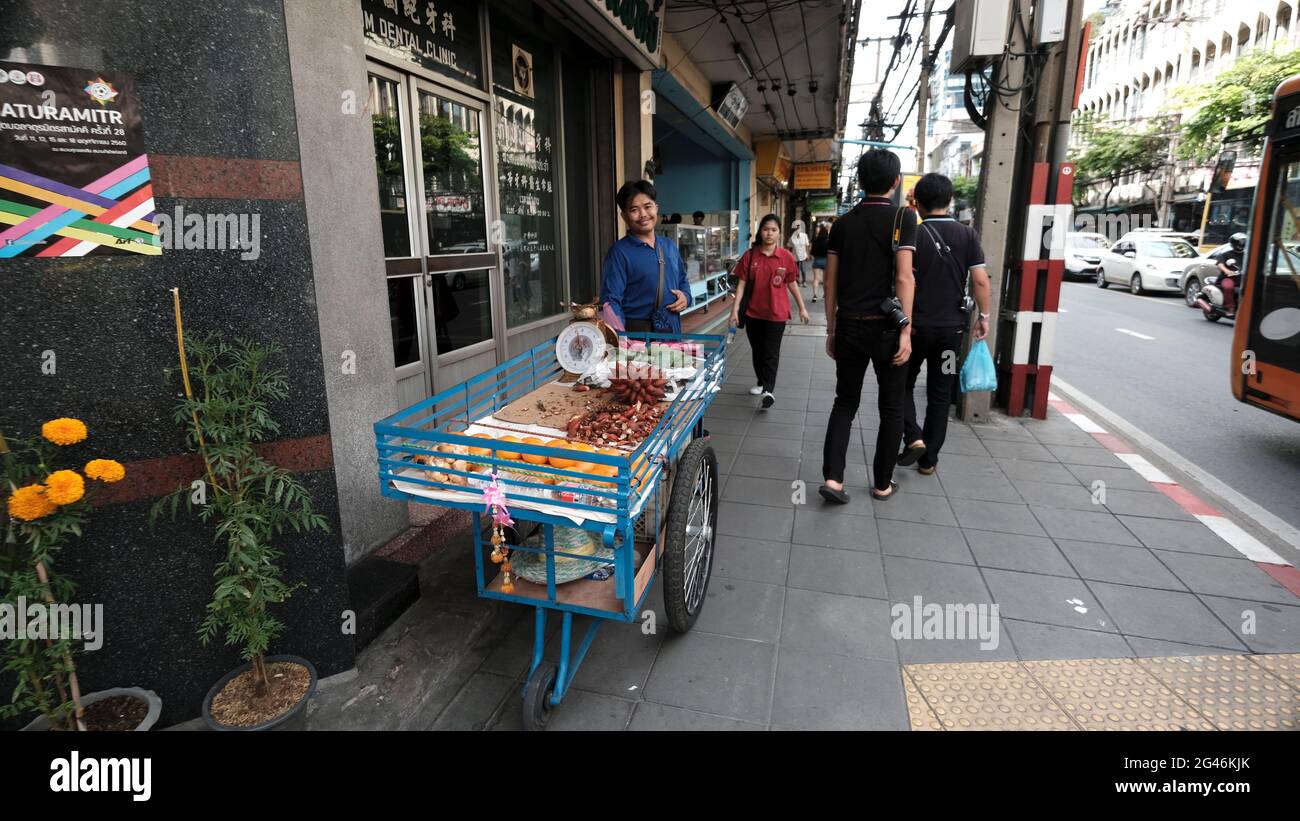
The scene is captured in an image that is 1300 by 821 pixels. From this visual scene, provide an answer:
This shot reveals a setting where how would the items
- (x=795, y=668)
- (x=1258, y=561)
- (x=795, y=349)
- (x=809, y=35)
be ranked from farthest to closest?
(x=795, y=349) < (x=809, y=35) < (x=1258, y=561) < (x=795, y=668)

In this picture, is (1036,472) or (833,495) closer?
(833,495)

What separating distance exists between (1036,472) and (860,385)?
1.75m

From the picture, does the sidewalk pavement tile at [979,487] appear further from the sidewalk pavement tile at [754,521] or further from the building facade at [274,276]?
the building facade at [274,276]

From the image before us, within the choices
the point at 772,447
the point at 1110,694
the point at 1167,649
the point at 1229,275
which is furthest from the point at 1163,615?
the point at 1229,275

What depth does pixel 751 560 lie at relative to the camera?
12.2 ft

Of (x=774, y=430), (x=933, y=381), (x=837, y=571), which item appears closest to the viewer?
(x=837, y=571)

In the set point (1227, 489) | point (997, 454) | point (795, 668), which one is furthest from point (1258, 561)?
point (795, 668)

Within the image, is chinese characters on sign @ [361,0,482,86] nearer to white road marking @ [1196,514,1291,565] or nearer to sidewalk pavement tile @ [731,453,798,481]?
sidewalk pavement tile @ [731,453,798,481]

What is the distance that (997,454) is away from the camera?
5383 millimetres

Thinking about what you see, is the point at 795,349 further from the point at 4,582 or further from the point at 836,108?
the point at 4,582

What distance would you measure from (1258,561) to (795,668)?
9.24 feet

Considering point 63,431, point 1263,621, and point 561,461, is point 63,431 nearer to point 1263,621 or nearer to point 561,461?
point 561,461

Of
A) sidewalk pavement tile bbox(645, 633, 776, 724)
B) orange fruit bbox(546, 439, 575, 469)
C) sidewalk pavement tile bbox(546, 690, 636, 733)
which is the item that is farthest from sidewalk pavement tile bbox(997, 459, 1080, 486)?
orange fruit bbox(546, 439, 575, 469)

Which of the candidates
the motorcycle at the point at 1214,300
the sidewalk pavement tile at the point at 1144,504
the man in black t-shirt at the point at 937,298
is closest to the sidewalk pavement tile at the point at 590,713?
the man in black t-shirt at the point at 937,298
